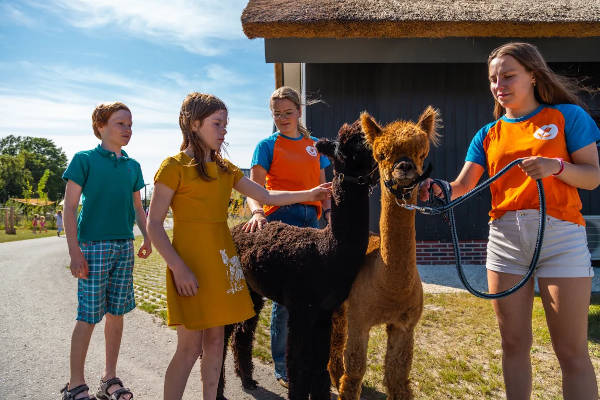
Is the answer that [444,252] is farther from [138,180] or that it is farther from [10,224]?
[10,224]

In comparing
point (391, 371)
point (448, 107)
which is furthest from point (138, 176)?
point (448, 107)

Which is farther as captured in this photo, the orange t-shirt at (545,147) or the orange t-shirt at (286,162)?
the orange t-shirt at (286,162)

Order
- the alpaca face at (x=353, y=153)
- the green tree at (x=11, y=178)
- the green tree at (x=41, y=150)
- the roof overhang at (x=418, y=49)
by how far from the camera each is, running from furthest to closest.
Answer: the green tree at (x=41, y=150), the green tree at (x=11, y=178), the roof overhang at (x=418, y=49), the alpaca face at (x=353, y=153)

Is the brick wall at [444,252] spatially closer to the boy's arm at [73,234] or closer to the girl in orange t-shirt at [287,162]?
the girl in orange t-shirt at [287,162]

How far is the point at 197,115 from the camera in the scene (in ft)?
7.05

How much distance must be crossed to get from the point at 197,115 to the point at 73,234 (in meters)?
1.19

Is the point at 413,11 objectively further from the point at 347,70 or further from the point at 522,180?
the point at 522,180

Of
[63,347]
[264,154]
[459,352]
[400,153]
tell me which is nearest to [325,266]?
[400,153]

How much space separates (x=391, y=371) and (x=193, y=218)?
54.7 inches

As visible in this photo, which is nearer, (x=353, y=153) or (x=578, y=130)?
(x=578, y=130)

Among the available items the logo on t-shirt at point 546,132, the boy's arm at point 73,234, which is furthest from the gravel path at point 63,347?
the logo on t-shirt at point 546,132

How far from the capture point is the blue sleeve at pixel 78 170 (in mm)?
2650

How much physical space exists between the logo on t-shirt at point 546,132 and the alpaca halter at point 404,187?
570mm

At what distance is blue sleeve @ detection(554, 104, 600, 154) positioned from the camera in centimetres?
185
